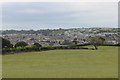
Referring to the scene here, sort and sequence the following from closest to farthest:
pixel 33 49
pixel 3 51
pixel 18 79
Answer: pixel 18 79 < pixel 3 51 < pixel 33 49

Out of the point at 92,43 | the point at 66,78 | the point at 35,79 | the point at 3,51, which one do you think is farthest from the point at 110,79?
the point at 92,43

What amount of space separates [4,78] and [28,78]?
2.18 meters

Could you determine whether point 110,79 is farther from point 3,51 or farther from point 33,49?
point 33,49

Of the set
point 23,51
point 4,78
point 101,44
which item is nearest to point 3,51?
point 23,51

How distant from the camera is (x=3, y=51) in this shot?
47.4 metres

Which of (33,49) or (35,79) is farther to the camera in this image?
(33,49)

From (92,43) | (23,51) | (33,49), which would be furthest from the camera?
(92,43)

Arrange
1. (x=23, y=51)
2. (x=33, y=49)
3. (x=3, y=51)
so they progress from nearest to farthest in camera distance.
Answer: (x=3, y=51) → (x=23, y=51) → (x=33, y=49)

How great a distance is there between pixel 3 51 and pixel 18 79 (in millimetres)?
31218

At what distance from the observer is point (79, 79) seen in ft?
57.6

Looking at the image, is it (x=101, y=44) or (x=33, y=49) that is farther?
(x=101, y=44)

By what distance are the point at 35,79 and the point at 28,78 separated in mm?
636

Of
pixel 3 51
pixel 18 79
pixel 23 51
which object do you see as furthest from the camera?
pixel 23 51

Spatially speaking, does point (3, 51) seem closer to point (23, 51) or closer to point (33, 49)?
point (23, 51)
